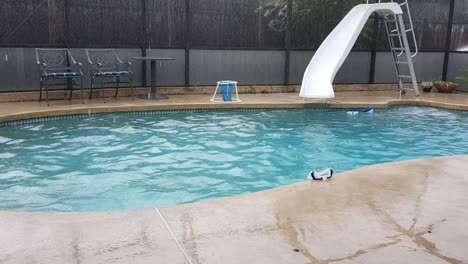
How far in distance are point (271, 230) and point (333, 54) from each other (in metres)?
6.63

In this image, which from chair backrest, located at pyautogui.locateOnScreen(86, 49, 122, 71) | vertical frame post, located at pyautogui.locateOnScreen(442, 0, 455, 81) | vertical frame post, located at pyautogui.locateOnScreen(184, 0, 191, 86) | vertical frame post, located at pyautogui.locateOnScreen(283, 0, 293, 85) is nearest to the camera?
chair backrest, located at pyautogui.locateOnScreen(86, 49, 122, 71)

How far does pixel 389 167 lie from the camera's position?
3.97 m

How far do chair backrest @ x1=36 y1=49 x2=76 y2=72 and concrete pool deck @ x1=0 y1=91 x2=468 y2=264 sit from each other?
592 cm

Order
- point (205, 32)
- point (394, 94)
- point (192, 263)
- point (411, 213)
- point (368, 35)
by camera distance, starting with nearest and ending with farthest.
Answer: point (192, 263) → point (411, 213) → point (205, 32) → point (394, 94) → point (368, 35)

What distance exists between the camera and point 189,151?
5.57 metres

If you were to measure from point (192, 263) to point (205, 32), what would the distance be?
7732mm

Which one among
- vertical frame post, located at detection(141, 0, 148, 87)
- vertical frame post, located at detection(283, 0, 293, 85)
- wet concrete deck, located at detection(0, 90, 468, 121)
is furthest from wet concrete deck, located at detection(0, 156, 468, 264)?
vertical frame post, located at detection(283, 0, 293, 85)

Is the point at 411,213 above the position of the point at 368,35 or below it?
below

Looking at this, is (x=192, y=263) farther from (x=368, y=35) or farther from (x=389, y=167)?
(x=368, y=35)

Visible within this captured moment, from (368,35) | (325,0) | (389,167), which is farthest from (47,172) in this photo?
(368,35)

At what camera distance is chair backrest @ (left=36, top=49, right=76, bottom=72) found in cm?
812

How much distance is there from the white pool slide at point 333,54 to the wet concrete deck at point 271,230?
199 inches

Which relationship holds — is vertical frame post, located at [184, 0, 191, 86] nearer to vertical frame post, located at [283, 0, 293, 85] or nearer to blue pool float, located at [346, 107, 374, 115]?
vertical frame post, located at [283, 0, 293, 85]

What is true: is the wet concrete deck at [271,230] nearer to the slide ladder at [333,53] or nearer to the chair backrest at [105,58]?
the slide ladder at [333,53]
